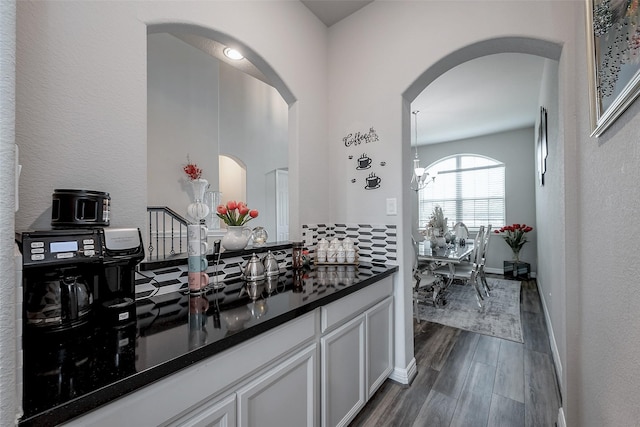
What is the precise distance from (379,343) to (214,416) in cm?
128

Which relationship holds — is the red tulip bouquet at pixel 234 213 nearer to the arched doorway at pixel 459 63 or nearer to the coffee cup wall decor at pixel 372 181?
the coffee cup wall decor at pixel 372 181

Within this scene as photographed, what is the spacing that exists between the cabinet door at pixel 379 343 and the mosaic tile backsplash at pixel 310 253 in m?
0.39

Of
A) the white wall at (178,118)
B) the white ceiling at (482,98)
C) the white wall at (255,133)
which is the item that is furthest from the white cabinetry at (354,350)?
the white wall at (255,133)

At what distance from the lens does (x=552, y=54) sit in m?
1.66

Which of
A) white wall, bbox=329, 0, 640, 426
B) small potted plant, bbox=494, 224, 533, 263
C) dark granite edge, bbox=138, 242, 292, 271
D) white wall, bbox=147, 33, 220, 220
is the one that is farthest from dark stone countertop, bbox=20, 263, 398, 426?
small potted plant, bbox=494, 224, 533, 263

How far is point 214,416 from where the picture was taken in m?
0.85

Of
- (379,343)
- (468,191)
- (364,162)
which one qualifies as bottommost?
(379,343)

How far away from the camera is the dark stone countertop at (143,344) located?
599mm

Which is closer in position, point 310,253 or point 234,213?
point 234,213

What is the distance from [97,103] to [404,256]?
6.53ft

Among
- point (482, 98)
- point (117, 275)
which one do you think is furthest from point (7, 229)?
point (482, 98)

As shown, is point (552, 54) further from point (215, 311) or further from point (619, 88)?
point (215, 311)

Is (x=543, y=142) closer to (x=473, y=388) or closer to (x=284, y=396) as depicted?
(x=473, y=388)

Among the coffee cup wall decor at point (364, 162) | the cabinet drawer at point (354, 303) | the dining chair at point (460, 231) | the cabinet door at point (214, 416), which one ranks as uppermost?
the coffee cup wall decor at point (364, 162)
